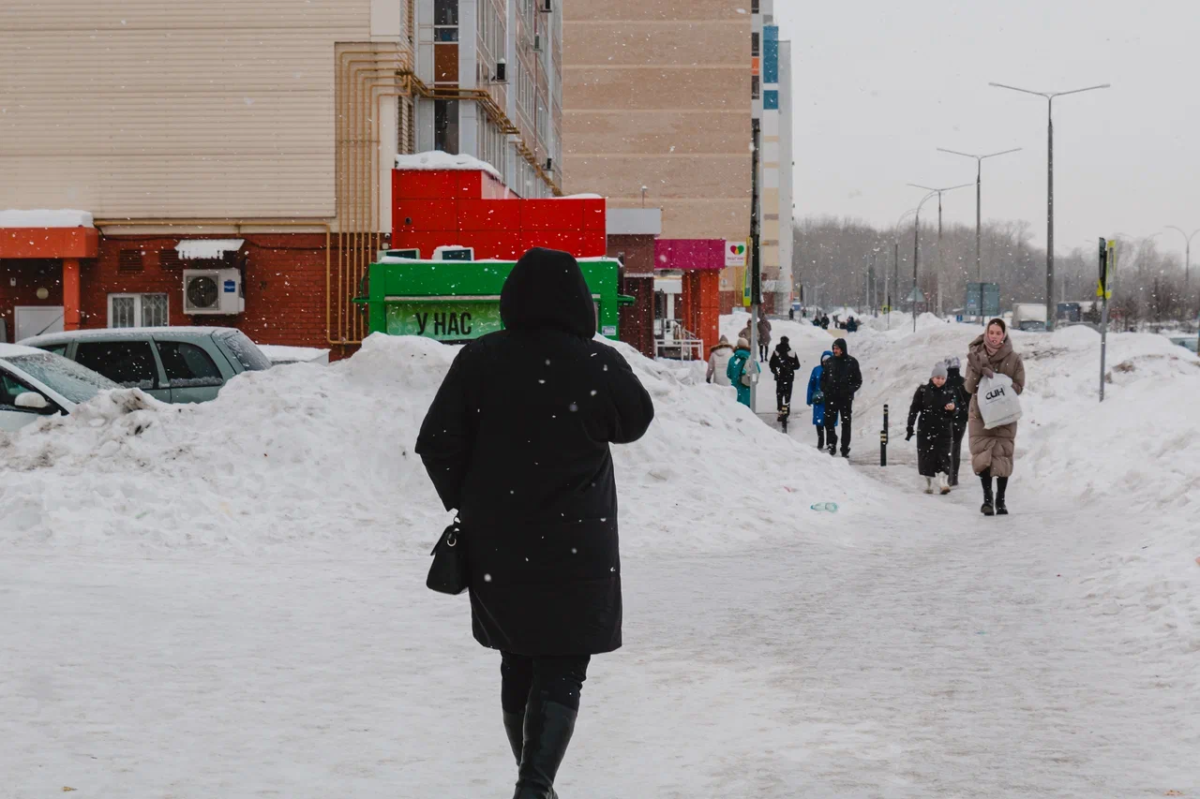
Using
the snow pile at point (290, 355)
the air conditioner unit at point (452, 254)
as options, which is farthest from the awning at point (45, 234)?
the snow pile at point (290, 355)

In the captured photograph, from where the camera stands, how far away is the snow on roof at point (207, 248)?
3147 centimetres

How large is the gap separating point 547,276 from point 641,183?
91037mm

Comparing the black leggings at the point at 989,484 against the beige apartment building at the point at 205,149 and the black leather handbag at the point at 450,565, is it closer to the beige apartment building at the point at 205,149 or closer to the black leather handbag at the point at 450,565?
the black leather handbag at the point at 450,565

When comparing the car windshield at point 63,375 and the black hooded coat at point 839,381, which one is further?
the black hooded coat at point 839,381

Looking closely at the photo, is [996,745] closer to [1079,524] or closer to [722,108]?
[1079,524]

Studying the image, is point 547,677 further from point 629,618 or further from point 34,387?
point 34,387

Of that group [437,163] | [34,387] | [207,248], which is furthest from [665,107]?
[34,387]

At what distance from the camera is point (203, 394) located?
Answer: 51.7ft

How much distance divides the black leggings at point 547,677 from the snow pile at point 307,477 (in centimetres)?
662

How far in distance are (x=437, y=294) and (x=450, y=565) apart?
70.9 ft

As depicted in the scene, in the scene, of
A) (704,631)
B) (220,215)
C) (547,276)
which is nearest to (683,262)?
(220,215)

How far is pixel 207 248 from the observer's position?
31.6 meters

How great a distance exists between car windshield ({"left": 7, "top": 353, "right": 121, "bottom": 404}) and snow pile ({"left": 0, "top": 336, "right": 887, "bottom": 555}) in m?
1.50

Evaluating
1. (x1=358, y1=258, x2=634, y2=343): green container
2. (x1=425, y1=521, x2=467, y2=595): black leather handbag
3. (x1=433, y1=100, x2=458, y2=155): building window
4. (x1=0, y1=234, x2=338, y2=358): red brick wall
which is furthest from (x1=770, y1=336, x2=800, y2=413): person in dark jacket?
(x1=425, y1=521, x2=467, y2=595): black leather handbag
